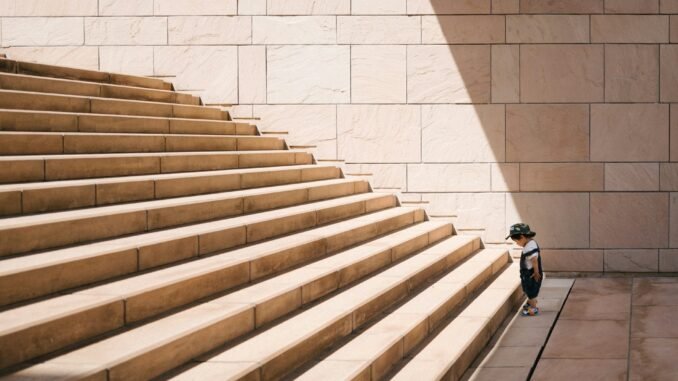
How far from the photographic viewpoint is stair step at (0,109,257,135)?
7.82 m

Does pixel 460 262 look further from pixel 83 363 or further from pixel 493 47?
pixel 83 363

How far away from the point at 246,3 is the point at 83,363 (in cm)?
986

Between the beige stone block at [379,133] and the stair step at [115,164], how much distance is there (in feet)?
7.90

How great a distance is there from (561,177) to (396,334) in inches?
280

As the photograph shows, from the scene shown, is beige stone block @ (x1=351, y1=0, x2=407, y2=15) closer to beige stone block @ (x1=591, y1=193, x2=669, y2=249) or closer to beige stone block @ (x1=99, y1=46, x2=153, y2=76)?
beige stone block @ (x1=99, y1=46, x2=153, y2=76)

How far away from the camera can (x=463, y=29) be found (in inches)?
520

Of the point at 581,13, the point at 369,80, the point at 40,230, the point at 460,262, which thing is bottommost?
the point at 460,262

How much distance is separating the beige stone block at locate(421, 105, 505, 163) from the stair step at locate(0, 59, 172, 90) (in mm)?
4357

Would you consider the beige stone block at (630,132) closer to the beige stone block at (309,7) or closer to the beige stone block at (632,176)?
the beige stone block at (632,176)

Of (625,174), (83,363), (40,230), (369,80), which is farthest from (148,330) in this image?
(625,174)

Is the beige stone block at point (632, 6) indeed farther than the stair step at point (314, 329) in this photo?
Yes

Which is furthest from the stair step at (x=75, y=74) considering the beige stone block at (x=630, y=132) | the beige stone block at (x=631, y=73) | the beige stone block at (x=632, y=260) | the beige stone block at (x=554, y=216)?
the beige stone block at (x=632, y=260)

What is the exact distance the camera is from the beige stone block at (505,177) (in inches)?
517

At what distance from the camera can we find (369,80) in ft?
43.9
